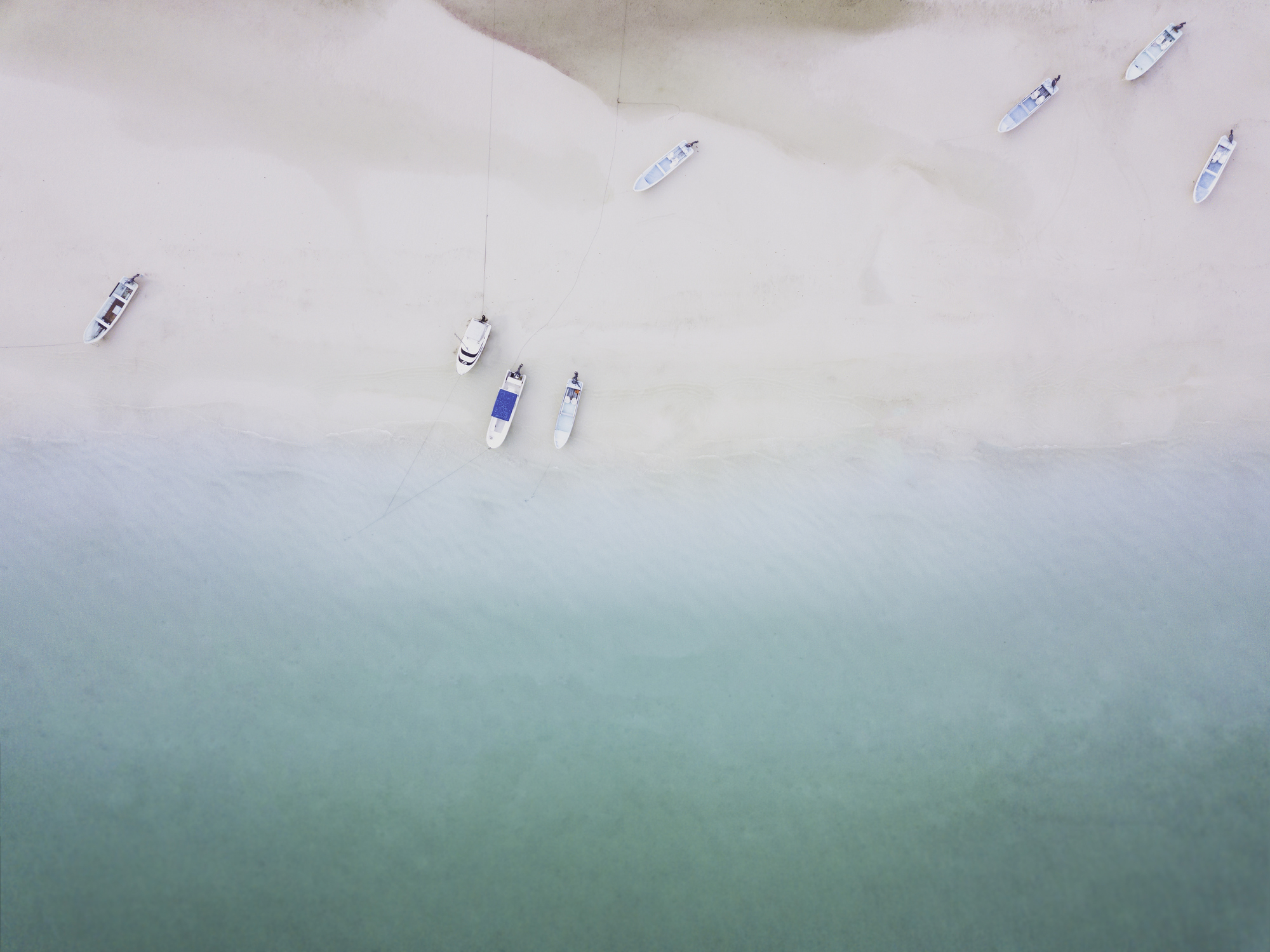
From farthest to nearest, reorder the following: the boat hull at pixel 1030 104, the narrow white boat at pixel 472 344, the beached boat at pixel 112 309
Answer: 1. the boat hull at pixel 1030 104
2. the beached boat at pixel 112 309
3. the narrow white boat at pixel 472 344

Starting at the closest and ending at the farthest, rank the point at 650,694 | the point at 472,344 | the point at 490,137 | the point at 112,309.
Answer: the point at 472,344 → the point at 112,309 → the point at 490,137 → the point at 650,694

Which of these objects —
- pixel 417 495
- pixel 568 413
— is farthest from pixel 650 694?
pixel 417 495

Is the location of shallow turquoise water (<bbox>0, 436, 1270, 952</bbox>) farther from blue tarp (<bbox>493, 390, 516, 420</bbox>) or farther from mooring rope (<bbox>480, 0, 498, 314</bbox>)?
mooring rope (<bbox>480, 0, 498, 314</bbox>)

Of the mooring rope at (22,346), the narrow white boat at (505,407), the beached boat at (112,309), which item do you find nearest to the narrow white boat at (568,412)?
the narrow white boat at (505,407)

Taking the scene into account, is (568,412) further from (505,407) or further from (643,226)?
(643,226)

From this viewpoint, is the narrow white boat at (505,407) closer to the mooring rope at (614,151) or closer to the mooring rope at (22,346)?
the mooring rope at (614,151)
